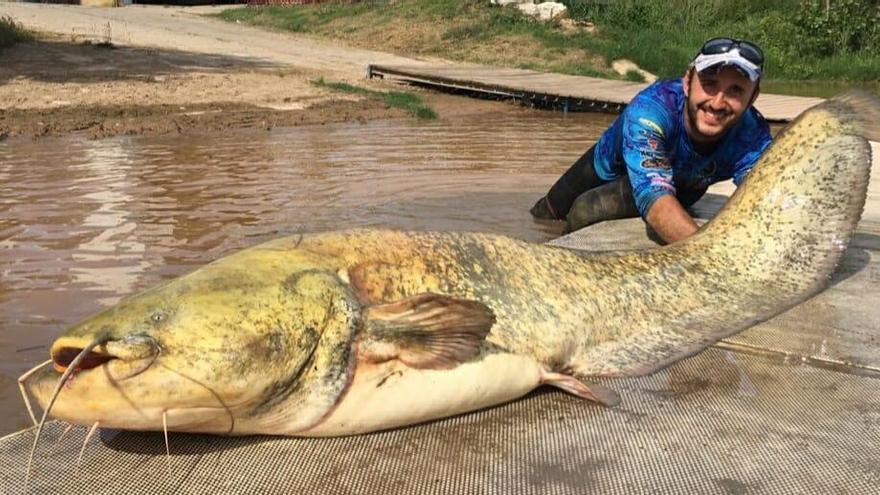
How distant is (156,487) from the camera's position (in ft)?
5.68

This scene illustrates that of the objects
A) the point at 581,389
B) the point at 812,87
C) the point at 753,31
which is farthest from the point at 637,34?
the point at 581,389

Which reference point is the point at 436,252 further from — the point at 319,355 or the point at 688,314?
the point at 688,314

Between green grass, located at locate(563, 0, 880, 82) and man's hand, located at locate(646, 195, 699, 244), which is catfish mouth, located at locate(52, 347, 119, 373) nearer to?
man's hand, located at locate(646, 195, 699, 244)

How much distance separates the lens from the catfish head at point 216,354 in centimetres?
169

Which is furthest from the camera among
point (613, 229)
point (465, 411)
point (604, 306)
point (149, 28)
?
point (149, 28)

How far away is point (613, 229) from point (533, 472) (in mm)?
2601

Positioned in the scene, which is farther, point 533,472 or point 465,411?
point 465,411

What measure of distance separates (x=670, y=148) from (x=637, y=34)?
55.6 feet

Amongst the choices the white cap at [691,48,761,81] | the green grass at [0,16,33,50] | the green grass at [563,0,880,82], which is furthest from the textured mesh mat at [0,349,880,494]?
the green grass at [563,0,880,82]

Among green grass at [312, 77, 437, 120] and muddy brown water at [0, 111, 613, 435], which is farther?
green grass at [312, 77, 437, 120]

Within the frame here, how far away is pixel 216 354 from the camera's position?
1.75 metres

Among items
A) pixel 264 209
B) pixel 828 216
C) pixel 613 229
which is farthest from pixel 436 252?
pixel 264 209

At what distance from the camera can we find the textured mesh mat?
1.76m

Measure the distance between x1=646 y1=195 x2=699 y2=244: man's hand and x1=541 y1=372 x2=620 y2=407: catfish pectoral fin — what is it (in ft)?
3.94
